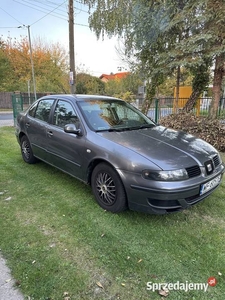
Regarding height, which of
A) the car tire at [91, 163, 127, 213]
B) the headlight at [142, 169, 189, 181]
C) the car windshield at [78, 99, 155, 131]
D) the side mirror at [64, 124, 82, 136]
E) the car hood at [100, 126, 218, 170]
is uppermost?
the car windshield at [78, 99, 155, 131]

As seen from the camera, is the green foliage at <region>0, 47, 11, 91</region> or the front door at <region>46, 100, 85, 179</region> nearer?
the front door at <region>46, 100, 85, 179</region>

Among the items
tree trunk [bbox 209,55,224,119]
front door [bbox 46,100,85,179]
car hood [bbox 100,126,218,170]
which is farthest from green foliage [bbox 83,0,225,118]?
front door [bbox 46,100,85,179]

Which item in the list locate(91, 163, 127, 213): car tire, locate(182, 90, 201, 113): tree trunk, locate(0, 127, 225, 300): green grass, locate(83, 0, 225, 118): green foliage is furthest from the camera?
locate(182, 90, 201, 113): tree trunk

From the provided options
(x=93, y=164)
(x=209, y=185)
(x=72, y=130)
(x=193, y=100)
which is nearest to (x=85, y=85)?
(x=193, y=100)

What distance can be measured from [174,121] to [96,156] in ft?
15.3

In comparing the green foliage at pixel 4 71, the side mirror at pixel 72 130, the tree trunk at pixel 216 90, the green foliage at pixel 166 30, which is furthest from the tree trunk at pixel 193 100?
the green foliage at pixel 4 71

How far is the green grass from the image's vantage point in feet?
5.96

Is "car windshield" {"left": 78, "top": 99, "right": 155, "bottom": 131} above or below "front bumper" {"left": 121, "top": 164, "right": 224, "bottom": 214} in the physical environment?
above

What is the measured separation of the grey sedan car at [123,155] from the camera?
7.91ft

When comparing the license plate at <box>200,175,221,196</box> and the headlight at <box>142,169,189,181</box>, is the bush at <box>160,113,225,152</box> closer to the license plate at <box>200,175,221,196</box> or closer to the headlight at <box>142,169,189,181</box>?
the license plate at <box>200,175,221,196</box>

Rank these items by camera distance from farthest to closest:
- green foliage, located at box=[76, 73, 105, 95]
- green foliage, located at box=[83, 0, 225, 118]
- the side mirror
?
green foliage, located at box=[76, 73, 105, 95] → green foliage, located at box=[83, 0, 225, 118] → the side mirror

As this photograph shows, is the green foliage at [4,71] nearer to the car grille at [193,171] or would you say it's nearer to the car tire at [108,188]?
the car tire at [108,188]

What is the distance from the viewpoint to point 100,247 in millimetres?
2273

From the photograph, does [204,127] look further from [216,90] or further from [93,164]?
[93,164]
